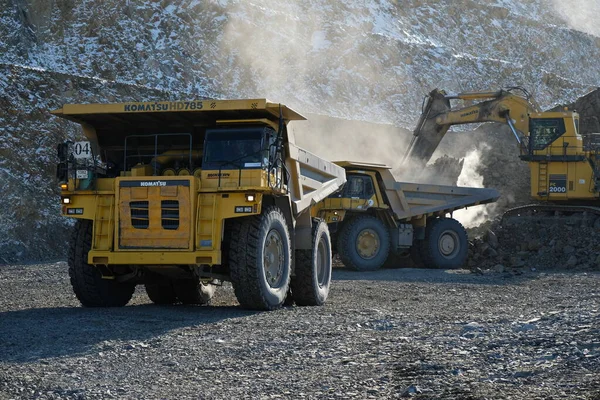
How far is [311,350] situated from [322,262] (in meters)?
5.49

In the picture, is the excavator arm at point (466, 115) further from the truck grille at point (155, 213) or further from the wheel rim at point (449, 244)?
the truck grille at point (155, 213)

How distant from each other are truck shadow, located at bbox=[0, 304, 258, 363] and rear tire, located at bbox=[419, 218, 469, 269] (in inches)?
424

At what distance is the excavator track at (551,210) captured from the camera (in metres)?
23.1

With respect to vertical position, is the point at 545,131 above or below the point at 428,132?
below

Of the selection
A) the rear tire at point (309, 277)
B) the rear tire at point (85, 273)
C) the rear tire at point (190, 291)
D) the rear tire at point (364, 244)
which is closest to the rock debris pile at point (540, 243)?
the rear tire at point (364, 244)

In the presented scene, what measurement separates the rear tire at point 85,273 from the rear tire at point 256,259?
1815mm

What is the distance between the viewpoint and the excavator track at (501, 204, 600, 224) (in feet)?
75.9

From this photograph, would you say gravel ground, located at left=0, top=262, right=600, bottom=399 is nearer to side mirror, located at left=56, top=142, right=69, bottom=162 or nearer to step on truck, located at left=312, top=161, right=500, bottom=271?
side mirror, located at left=56, top=142, right=69, bottom=162

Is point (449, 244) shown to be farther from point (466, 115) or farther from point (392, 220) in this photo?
point (466, 115)

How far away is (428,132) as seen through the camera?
25.7 meters

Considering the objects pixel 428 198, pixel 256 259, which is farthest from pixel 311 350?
pixel 428 198

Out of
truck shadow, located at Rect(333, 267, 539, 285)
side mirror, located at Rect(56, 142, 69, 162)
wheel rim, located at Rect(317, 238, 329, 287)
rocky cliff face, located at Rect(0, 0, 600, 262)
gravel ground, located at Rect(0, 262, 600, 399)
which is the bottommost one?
gravel ground, located at Rect(0, 262, 600, 399)

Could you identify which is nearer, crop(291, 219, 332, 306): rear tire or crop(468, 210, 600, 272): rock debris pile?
crop(291, 219, 332, 306): rear tire

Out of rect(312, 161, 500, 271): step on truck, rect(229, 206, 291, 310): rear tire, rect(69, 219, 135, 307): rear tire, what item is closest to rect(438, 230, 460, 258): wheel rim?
rect(312, 161, 500, 271): step on truck
